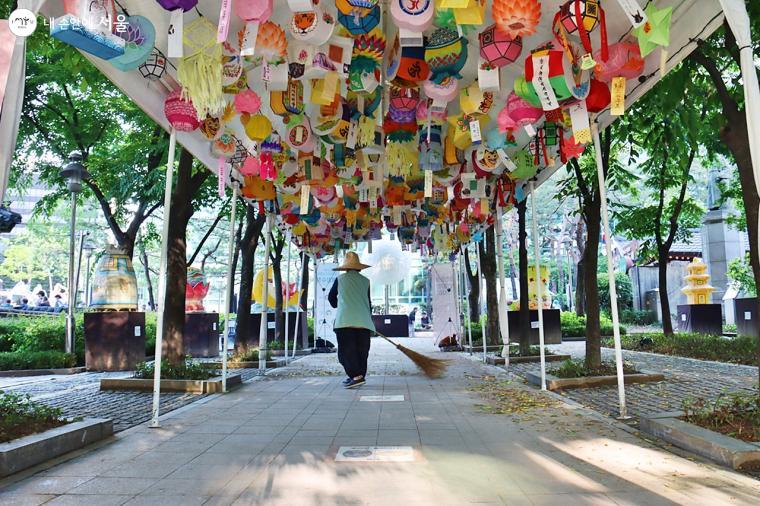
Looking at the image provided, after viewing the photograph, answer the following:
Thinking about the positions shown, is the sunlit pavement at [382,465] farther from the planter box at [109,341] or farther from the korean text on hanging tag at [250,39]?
the planter box at [109,341]

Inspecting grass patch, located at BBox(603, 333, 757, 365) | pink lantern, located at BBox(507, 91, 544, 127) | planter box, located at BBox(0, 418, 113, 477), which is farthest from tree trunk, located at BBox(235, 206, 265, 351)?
grass patch, located at BBox(603, 333, 757, 365)

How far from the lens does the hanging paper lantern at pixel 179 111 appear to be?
199 inches

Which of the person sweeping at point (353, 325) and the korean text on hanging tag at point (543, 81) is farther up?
the korean text on hanging tag at point (543, 81)

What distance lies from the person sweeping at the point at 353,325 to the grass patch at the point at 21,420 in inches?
162

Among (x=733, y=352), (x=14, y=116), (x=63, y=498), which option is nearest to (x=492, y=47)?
(x=14, y=116)

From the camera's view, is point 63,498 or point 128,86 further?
point 128,86

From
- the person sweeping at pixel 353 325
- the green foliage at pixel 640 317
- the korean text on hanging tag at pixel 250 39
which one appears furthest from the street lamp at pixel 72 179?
the green foliage at pixel 640 317

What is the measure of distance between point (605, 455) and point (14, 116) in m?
4.70

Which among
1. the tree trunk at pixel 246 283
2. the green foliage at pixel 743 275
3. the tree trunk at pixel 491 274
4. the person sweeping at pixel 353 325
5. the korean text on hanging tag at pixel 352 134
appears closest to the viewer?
the korean text on hanging tag at pixel 352 134

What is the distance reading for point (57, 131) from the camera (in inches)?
502

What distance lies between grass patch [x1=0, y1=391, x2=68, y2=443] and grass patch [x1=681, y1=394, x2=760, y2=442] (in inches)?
209

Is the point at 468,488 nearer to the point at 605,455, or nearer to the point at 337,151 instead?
the point at 605,455

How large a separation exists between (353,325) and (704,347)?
7.84m

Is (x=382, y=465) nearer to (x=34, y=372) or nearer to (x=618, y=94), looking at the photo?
(x=618, y=94)
